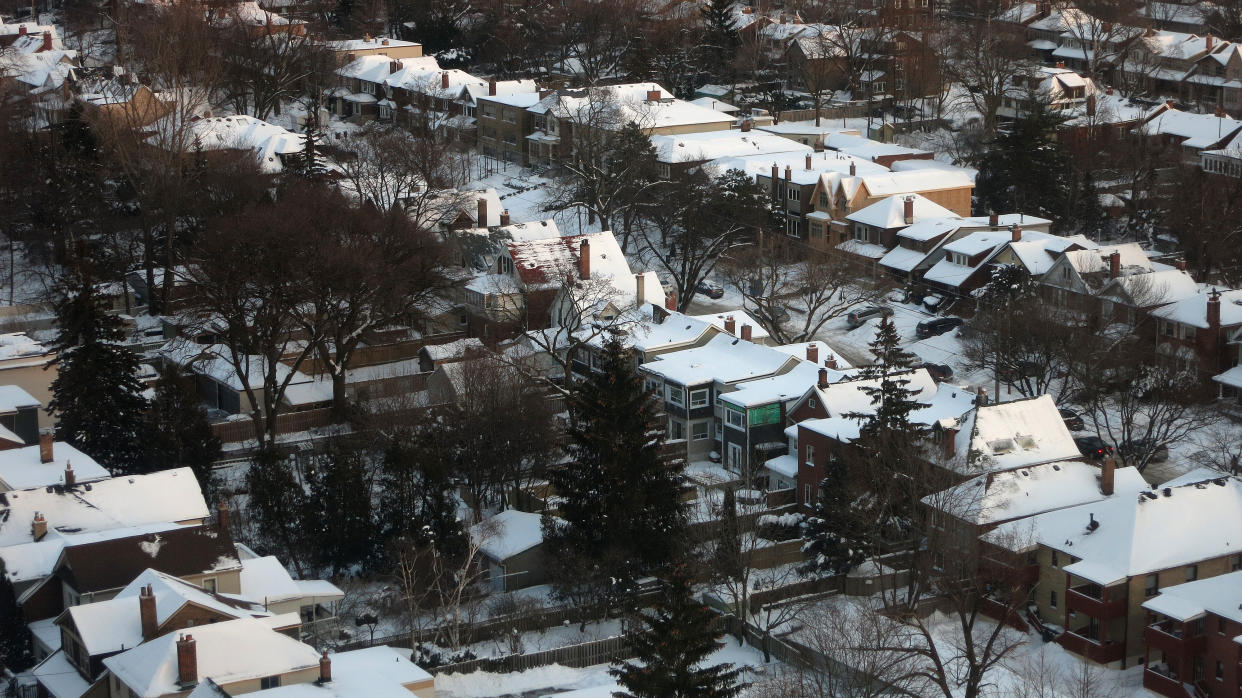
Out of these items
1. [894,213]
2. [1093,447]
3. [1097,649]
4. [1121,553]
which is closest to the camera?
[1097,649]

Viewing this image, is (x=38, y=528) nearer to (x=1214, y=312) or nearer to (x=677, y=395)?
(x=677, y=395)

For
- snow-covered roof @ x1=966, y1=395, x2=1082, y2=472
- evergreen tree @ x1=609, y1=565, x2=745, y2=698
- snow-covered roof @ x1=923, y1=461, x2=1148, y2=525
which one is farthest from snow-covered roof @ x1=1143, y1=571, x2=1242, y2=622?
evergreen tree @ x1=609, y1=565, x2=745, y2=698

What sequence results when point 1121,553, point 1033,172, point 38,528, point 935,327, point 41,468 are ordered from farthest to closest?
point 1033,172 < point 935,327 < point 41,468 < point 38,528 < point 1121,553

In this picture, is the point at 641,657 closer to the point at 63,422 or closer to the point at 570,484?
the point at 570,484

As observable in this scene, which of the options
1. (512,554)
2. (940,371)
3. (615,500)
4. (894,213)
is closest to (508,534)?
(512,554)

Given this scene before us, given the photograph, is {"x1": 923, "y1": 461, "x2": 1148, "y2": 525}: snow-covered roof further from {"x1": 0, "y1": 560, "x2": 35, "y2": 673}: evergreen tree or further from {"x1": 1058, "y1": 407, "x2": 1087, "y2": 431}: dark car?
{"x1": 0, "y1": 560, "x2": 35, "y2": 673}: evergreen tree

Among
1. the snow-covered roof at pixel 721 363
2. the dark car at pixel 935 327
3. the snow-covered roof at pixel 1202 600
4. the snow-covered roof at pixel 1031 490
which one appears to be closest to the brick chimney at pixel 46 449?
the snow-covered roof at pixel 721 363
